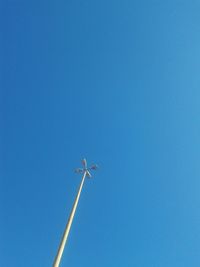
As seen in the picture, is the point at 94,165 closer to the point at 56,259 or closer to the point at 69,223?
the point at 69,223

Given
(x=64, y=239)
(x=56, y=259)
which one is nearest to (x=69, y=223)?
(x=64, y=239)

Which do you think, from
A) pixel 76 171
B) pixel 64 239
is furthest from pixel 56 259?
pixel 76 171

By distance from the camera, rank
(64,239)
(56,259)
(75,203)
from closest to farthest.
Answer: (56,259) < (64,239) < (75,203)

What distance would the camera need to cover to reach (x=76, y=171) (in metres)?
22.6

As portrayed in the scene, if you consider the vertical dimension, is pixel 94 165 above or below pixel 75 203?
above

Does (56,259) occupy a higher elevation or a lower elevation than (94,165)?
lower

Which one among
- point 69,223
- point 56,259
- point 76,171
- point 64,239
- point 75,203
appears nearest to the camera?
point 56,259

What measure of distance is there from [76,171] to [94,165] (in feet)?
6.38

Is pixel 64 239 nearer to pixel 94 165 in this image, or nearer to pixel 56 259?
pixel 56 259

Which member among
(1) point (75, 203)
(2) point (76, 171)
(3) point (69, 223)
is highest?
(2) point (76, 171)

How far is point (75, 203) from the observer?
1509 cm

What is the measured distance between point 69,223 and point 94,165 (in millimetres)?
10741

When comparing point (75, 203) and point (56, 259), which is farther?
point (75, 203)

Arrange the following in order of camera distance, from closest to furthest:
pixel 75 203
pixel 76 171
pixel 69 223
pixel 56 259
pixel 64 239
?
pixel 56 259 → pixel 64 239 → pixel 69 223 → pixel 75 203 → pixel 76 171
